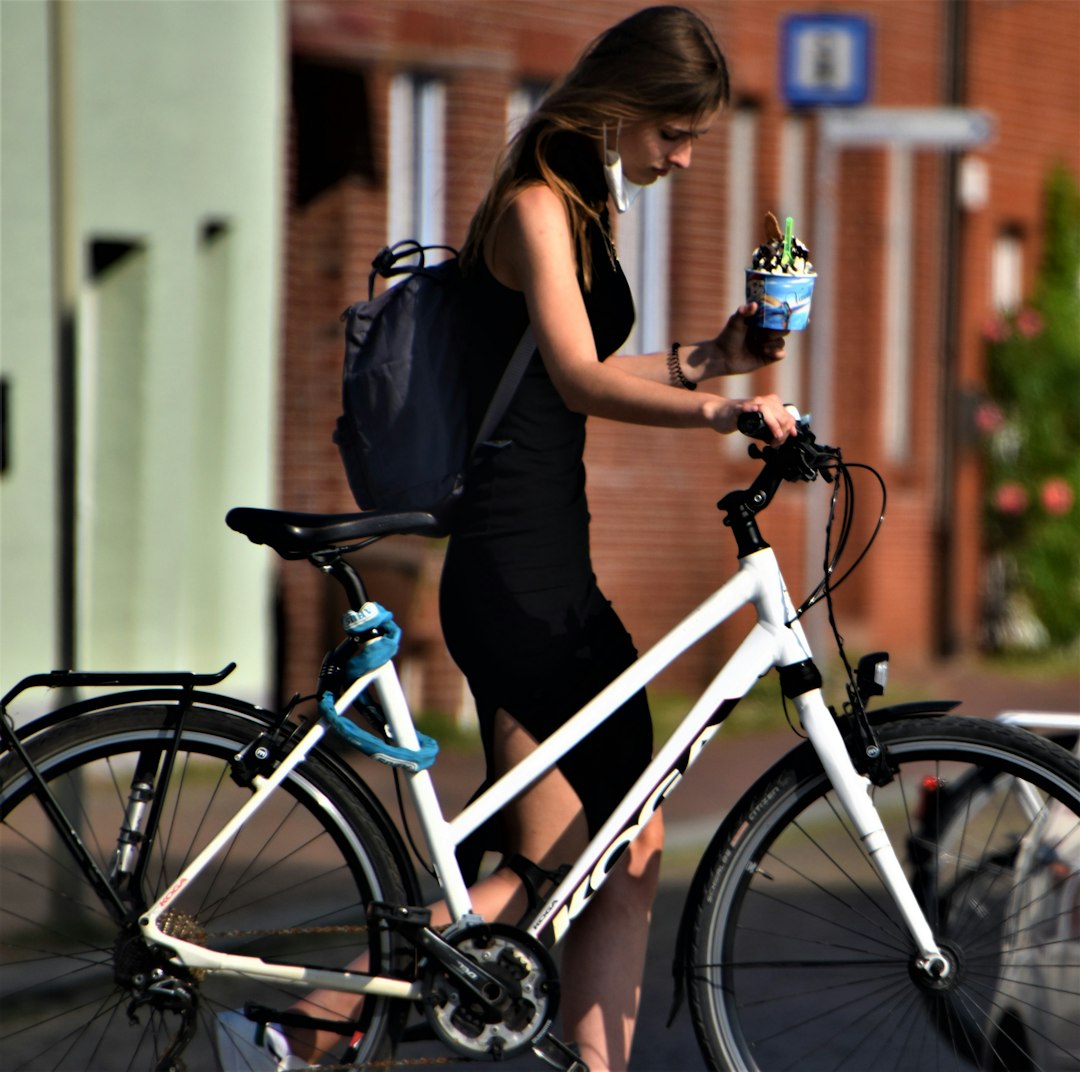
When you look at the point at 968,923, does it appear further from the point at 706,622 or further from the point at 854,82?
the point at 854,82

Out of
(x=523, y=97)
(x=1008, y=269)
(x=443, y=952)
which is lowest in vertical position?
(x=443, y=952)

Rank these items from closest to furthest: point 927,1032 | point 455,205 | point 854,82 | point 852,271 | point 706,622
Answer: point 706,622
point 927,1032
point 854,82
point 455,205
point 852,271

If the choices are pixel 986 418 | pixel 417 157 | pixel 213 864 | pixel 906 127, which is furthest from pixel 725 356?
pixel 986 418

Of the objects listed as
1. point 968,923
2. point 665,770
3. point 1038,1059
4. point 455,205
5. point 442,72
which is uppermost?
point 442,72

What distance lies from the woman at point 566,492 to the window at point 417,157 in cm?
701

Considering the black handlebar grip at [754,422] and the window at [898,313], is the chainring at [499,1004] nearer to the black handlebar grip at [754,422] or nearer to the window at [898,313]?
the black handlebar grip at [754,422]

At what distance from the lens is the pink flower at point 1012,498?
14.9 meters

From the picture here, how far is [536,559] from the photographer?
3.63 m

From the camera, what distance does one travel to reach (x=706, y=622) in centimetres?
354

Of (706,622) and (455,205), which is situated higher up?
(455,205)

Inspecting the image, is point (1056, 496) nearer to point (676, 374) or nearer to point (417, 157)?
point (417, 157)

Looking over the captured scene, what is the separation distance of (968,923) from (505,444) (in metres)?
1.28

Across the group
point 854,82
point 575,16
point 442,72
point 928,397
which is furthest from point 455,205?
point 928,397

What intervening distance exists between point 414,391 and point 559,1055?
4.05 ft
